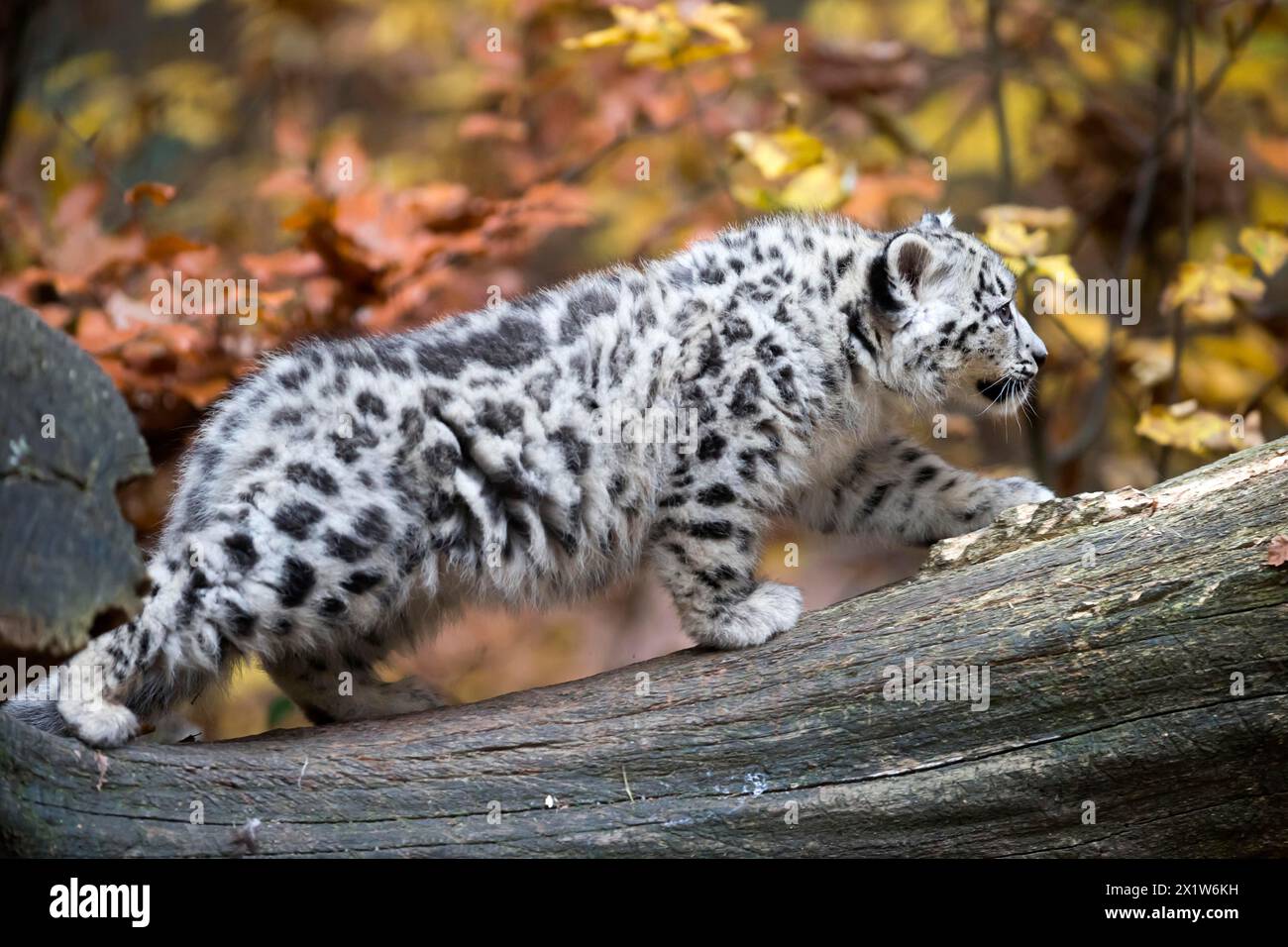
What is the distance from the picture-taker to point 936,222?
19.7 ft

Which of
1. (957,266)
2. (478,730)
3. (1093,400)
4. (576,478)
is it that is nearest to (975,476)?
(957,266)

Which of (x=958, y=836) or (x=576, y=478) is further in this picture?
(x=576, y=478)

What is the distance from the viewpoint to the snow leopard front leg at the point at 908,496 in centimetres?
547

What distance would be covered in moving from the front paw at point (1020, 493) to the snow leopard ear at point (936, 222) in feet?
3.80

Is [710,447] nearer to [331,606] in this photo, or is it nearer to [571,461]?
[571,461]

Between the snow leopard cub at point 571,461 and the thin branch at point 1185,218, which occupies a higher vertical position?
the thin branch at point 1185,218

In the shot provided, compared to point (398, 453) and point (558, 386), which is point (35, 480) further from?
point (558, 386)

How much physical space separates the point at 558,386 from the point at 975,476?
69.6 inches

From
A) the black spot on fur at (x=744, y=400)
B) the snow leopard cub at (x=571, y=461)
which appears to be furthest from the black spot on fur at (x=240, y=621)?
the black spot on fur at (x=744, y=400)

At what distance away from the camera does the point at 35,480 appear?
12.0 ft

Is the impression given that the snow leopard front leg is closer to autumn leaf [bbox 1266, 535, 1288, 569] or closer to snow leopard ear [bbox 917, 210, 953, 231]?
snow leopard ear [bbox 917, 210, 953, 231]

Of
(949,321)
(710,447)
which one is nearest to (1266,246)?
(949,321)

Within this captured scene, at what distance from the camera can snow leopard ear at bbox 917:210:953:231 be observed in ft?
19.3

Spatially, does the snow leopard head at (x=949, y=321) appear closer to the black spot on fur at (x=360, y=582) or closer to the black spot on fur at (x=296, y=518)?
the black spot on fur at (x=360, y=582)
